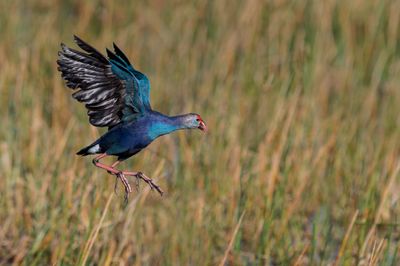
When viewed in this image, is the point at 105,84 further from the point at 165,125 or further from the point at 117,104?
the point at 165,125

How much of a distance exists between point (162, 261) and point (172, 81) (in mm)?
2334

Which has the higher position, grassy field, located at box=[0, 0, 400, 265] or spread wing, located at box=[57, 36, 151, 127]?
spread wing, located at box=[57, 36, 151, 127]

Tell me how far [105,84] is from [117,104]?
0.24 ft

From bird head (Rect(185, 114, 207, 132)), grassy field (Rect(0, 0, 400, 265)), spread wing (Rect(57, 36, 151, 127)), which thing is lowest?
grassy field (Rect(0, 0, 400, 265))

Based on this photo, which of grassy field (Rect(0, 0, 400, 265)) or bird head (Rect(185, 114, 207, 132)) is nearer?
bird head (Rect(185, 114, 207, 132))

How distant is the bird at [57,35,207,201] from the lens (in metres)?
2.85

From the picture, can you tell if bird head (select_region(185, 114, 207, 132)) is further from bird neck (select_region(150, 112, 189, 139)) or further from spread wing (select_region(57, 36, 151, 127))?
spread wing (select_region(57, 36, 151, 127))

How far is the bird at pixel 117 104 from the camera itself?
285cm

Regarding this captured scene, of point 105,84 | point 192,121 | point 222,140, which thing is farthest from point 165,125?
point 222,140

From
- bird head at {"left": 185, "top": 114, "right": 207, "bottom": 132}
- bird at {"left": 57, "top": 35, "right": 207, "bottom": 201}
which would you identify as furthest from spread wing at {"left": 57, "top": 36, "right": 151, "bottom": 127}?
bird head at {"left": 185, "top": 114, "right": 207, "bottom": 132}

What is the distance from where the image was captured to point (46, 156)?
16.3 feet

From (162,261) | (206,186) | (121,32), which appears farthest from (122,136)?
(121,32)

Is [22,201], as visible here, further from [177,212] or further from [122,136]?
[122,136]

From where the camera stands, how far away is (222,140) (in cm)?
522
